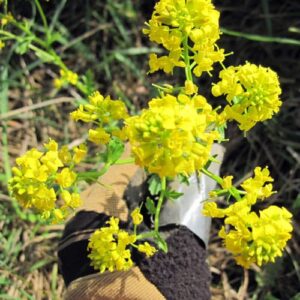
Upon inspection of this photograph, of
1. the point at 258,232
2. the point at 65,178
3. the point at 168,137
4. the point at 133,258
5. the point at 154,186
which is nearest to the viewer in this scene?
the point at 168,137

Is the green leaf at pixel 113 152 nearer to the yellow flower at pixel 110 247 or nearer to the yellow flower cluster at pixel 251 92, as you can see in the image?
the yellow flower at pixel 110 247

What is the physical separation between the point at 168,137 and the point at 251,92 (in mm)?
285

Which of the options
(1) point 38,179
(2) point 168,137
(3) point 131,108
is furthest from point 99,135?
(3) point 131,108

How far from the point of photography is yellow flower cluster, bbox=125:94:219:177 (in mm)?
1049

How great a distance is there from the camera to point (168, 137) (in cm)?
105

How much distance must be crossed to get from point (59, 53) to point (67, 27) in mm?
125

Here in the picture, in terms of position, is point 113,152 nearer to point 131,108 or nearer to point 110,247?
point 110,247

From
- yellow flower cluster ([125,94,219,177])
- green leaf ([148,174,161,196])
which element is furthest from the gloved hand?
yellow flower cluster ([125,94,219,177])

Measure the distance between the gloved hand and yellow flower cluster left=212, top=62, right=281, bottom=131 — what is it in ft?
1.61

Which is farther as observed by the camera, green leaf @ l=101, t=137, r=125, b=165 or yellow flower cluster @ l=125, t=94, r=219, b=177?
green leaf @ l=101, t=137, r=125, b=165

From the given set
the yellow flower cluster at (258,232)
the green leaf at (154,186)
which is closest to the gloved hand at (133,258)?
the green leaf at (154,186)

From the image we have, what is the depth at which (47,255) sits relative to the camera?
2.07 meters

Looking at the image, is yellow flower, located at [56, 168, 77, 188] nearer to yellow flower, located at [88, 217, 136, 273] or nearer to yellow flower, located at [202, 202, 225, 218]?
yellow flower, located at [88, 217, 136, 273]

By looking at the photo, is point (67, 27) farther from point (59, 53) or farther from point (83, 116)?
point (83, 116)
